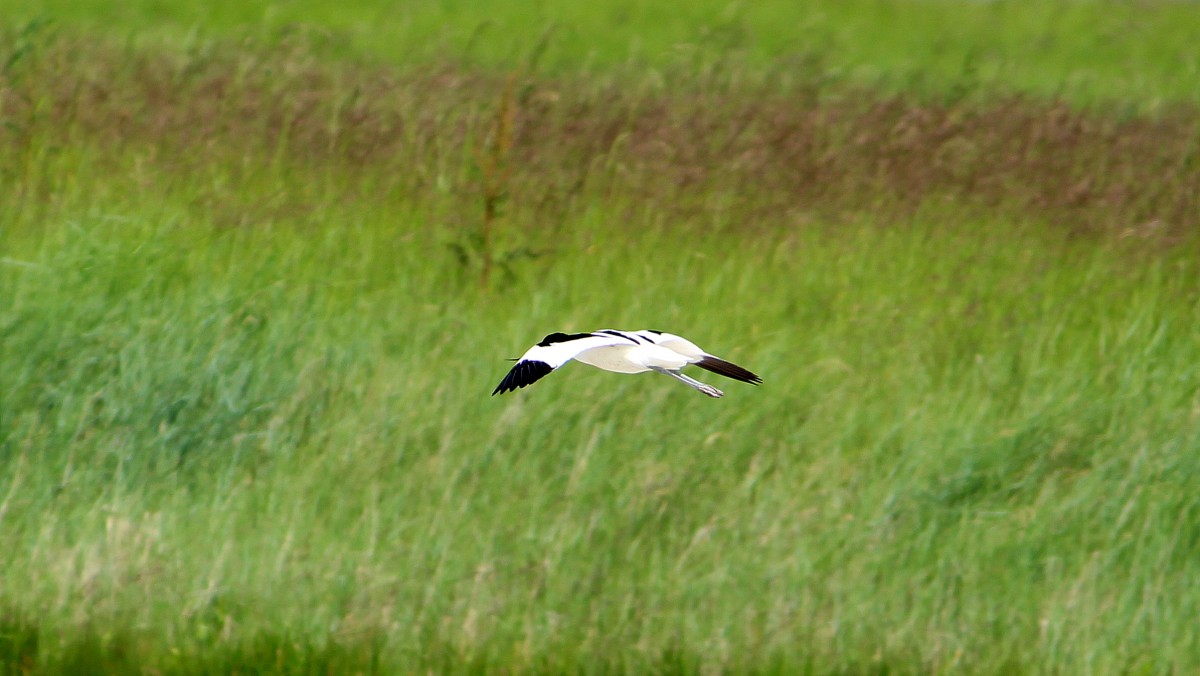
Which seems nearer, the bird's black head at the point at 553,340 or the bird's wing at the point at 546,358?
the bird's wing at the point at 546,358

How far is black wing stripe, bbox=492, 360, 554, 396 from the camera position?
5.67 ft

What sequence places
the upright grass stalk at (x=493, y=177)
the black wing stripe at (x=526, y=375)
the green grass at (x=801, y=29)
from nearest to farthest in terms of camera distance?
the black wing stripe at (x=526, y=375), the upright grass stalk at (x=493, y=177), the green grass at (x=801, y=29)

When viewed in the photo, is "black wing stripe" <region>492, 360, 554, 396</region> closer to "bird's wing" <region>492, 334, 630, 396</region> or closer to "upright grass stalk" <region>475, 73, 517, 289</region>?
"bird's wing" <region>492, 334, 630, 396</region>

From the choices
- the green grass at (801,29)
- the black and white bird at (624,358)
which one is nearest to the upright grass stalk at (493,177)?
the black and white bird at (624,358)

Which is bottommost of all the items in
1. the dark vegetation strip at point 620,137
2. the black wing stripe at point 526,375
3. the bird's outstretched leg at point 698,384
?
the black wing stripe at point 526,375

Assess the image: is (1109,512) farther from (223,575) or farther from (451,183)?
(451,183)

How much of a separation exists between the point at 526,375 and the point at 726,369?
0.24 m

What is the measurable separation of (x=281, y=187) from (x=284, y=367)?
5.53 ft

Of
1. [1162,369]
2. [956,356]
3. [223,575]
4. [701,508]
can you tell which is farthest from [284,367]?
[1162,369]

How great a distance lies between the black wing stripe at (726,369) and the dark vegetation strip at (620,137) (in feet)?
13.4

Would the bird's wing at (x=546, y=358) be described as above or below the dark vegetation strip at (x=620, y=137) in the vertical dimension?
below

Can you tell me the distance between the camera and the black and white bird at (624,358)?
1.69 metres

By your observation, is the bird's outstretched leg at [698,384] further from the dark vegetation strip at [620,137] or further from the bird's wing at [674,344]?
the dark vegetation strip at [620,137]

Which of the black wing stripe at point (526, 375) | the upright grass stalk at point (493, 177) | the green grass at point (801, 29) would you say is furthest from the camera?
the green grass at point (801, 29)
